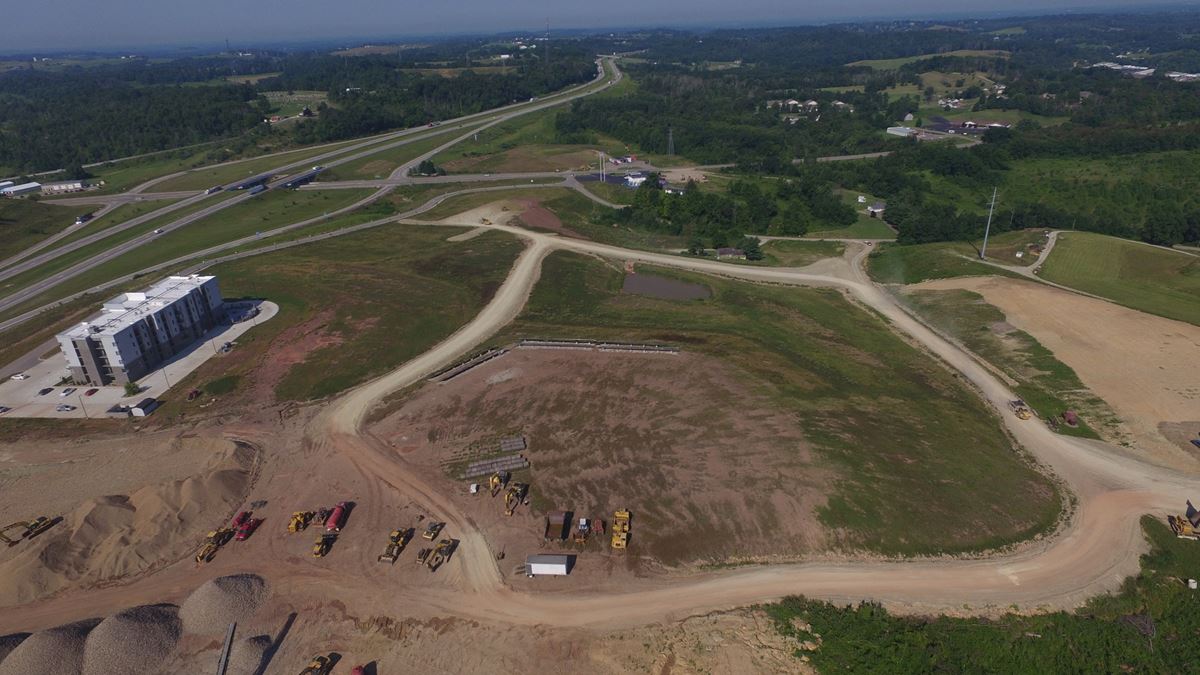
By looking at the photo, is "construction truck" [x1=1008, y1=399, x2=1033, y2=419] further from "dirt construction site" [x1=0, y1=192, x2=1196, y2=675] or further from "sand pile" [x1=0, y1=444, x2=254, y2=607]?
"sand pile" [x1=0, y1=444, x2=254, y2=607]

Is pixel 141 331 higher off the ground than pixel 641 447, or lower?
higher

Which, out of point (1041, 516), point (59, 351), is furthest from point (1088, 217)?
point (59, 351)

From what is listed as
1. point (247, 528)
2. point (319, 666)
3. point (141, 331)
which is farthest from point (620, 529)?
point (141, 331)

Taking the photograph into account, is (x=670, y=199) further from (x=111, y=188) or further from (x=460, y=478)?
(x=111, y=188)

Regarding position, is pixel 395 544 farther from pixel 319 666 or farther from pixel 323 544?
pixel 319 666

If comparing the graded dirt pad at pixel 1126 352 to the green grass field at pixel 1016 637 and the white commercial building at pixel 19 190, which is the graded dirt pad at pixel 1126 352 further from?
the white commercial building at pixel 19 190

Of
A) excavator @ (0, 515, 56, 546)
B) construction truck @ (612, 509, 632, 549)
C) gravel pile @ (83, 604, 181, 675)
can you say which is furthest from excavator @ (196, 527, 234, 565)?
construction truck @ (612, 509, 632, 549)
